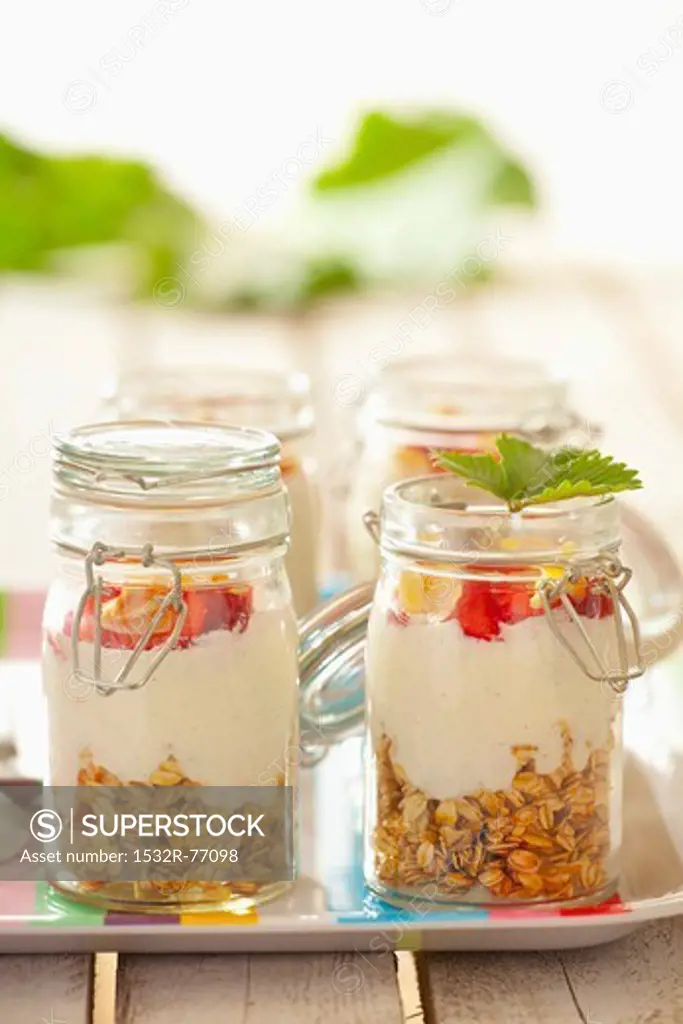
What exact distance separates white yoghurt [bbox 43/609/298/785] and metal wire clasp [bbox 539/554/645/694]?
0.13 metres

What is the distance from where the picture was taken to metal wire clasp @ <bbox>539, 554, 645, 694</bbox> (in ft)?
2.62

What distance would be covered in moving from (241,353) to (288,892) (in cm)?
161

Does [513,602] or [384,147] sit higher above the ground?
[384,147]

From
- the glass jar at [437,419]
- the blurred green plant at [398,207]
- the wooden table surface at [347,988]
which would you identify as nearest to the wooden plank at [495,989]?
the wooden table surface at [347,988]

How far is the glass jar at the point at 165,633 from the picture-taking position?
2.61 ft

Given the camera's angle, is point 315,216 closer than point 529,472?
No

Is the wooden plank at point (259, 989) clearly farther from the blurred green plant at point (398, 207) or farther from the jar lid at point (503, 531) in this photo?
the blurred green plant at point (398, 207)

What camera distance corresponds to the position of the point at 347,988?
77 centimetres

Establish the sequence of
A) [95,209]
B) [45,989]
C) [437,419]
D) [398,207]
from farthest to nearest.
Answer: [95,209], [398,207], [437,419], [45,989]

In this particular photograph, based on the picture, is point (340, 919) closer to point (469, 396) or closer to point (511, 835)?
point (511, 835)

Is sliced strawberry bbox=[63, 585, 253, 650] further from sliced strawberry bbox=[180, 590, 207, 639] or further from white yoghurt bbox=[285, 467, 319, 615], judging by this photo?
white yoghurt bbox=[285, 467, 319, 615]

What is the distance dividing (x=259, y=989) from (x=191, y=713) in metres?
0.12

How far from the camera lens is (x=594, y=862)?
→ 0.82 metres

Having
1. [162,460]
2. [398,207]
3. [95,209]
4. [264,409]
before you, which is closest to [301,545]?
[264,409]
